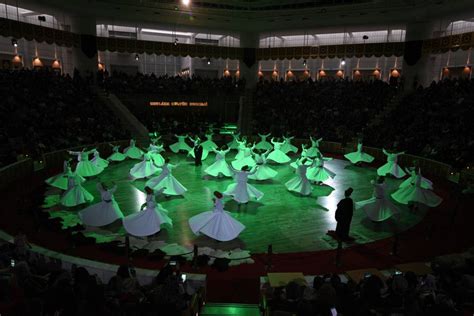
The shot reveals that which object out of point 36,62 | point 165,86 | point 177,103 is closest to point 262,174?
point 177,103

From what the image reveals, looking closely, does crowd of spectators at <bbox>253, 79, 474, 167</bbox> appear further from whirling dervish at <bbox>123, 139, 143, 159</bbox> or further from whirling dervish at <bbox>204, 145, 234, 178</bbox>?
whirling dervish at <bbox>123, 139, 143, 159</bbox>

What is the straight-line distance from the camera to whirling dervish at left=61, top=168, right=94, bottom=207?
10.6m

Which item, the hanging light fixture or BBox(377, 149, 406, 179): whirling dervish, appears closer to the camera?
BBox(377, 149, 406, 179): whirling dervish

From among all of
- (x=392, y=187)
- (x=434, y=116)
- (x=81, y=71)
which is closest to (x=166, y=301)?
(x=392, y=187)

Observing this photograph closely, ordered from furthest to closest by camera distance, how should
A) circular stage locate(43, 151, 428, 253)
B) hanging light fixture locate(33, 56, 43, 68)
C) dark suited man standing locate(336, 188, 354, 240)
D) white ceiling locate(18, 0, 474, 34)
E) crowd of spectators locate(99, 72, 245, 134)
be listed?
hanging light fixture locate(33, 56, 43, 68) < crowd of spectators locate(99, 72, 245, 134) < white ceiling locate(18, 0, 474, 34) < circular stage locate(43, 151, 428, 253) < dark suited man standing locate(336, 188, 354, 240)

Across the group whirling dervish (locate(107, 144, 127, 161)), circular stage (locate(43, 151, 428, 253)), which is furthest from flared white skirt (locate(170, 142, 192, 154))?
circular stage (locate(43, 151, 428, 253))

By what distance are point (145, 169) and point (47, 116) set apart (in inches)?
290

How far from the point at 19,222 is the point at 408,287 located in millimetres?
9039

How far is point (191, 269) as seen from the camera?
7.20 metres

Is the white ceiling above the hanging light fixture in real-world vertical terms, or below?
→ above

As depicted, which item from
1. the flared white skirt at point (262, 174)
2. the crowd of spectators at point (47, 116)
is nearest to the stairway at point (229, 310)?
the flared white skirt at point (262, 174)

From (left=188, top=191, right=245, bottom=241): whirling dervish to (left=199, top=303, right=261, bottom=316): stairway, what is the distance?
233 centimetres

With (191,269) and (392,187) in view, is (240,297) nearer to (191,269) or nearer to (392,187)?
(191,269)

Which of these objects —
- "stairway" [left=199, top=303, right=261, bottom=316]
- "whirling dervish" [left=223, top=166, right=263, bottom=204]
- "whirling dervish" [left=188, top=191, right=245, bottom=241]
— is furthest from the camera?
"whirling dervish" [left=223, top=166, right=263, bottom=204]
